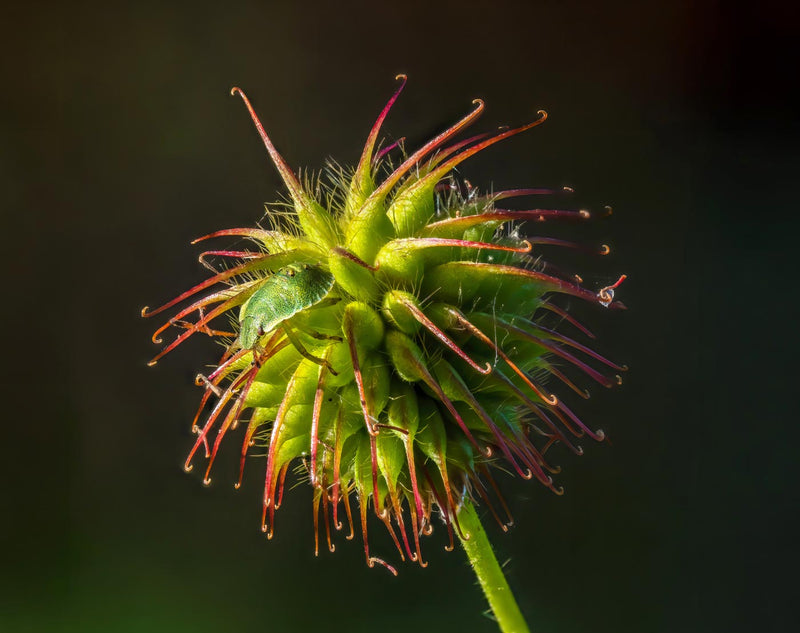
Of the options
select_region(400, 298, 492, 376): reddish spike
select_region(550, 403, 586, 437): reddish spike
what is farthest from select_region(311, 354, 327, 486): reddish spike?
select_region(550, 403, 586, 437): reddish spike

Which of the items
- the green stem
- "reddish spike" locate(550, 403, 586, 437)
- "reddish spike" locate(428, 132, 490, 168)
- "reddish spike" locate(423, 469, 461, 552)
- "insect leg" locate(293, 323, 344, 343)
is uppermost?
"reddish spike" locate(428, 132, 490, 168)

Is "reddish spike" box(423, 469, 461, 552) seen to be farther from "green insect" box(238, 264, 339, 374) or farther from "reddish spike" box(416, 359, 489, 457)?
"green insect" box(238, 264, 339, 374)

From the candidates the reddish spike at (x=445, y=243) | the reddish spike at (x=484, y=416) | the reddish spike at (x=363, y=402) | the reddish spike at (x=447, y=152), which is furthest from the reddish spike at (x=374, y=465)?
the reddish spike at (x=447, y=152)

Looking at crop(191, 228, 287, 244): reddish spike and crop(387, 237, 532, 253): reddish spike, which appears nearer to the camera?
crop(387, 237, 532, 253): reddish spike

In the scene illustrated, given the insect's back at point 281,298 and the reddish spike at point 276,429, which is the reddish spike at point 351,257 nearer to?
the insect's back at point 281,298

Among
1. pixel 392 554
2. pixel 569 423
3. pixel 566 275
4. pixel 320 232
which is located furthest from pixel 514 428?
pixel 392 554

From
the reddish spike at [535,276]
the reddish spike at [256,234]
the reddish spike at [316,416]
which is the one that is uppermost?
the reddish spike at [256,234]

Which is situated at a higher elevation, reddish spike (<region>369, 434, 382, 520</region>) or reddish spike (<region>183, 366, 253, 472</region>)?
reddish spike (<region>183, 366, 253, 472</region>)
